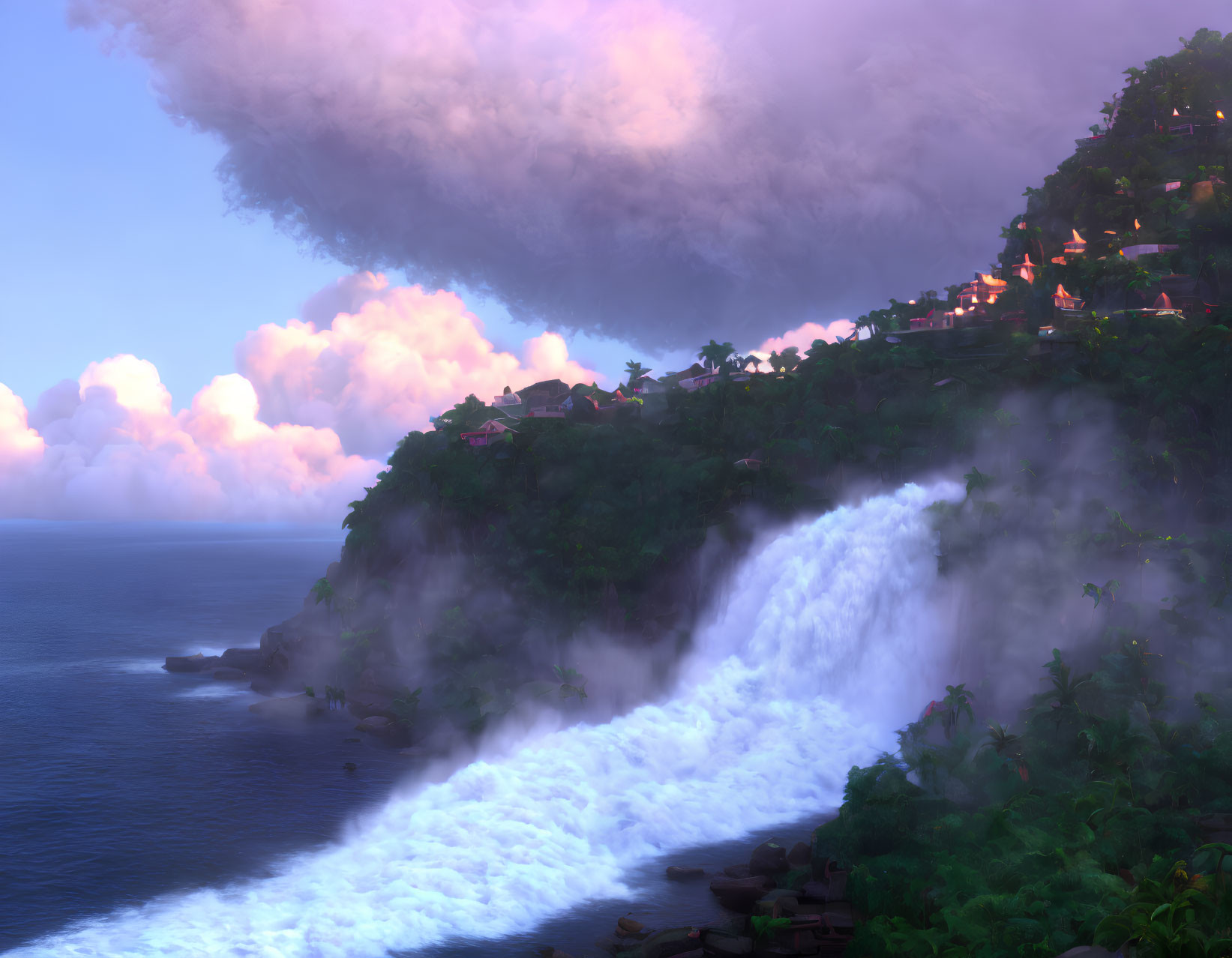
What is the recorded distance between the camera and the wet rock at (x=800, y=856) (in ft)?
106

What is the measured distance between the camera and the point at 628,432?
227 feet

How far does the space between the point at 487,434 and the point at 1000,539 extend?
144 ft

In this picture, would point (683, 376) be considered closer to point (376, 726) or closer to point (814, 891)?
point (376, 726)

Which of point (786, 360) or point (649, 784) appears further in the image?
point (786, 360)

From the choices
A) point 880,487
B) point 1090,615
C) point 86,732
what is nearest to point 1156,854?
point 1090,615

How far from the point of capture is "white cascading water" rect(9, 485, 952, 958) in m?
29.8

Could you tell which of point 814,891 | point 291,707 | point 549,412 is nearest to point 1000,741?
point 814,891

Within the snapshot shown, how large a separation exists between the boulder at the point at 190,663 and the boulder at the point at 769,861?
6121 centimetres

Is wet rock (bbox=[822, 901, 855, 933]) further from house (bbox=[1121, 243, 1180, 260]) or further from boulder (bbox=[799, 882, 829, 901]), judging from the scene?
house (bbox=[1121, 243, 1180, 260])

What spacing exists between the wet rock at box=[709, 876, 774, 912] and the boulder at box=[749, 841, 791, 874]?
99 cm

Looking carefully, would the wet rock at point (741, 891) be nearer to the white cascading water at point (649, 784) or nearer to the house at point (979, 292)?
the white cascading water at point (649, 784)

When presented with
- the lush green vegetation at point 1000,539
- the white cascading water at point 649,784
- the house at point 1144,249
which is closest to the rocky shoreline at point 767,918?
the lush green vegetation at point 1000,539

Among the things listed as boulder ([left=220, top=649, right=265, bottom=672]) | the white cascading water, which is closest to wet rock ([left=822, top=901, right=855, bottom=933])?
the white cascading water

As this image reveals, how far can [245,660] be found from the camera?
76438 mm
